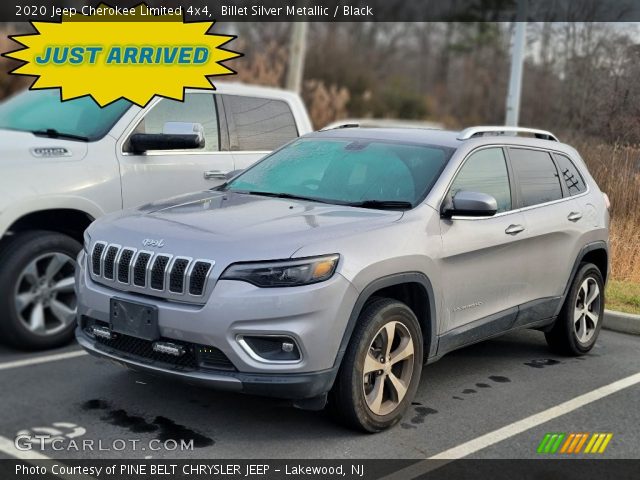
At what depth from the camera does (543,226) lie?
5652 millimetres

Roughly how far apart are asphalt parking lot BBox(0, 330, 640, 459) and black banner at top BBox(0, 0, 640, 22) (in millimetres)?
5657

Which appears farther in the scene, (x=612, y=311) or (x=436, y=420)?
(x=612, y=311)

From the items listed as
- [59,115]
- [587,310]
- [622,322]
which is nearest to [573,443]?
[587,310]

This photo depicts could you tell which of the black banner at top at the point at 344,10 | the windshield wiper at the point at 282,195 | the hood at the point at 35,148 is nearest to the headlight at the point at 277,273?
the windshield wiper at the point at 282,195

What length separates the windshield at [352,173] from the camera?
499cm

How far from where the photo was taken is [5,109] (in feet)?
23.4

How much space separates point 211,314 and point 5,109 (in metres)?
4.14

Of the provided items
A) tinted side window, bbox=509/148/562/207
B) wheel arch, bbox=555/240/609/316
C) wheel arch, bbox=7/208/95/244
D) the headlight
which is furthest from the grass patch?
wheel arch, bbox=7/208/95/244

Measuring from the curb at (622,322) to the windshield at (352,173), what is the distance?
3.08 meters

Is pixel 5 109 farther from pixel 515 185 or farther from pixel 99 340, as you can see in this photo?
pixel 515 185

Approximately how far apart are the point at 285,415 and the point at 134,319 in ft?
3.60

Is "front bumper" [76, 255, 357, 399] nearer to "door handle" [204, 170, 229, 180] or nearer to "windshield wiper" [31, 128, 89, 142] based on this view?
"windshield wiper" [31, 128, 89, 142]

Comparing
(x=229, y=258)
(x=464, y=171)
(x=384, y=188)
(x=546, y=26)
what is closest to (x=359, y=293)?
(x=229, y=258)

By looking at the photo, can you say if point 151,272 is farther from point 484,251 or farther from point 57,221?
point 57,221
